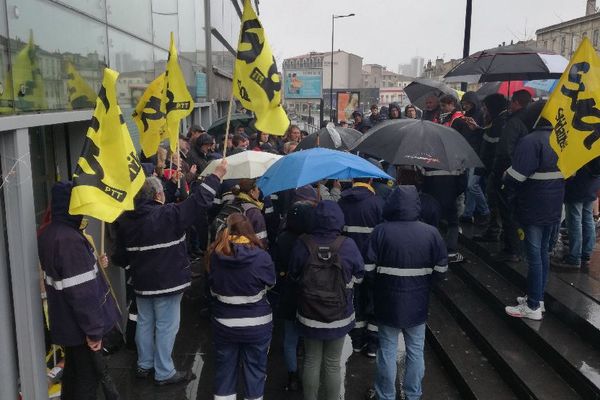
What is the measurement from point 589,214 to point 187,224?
484 cm

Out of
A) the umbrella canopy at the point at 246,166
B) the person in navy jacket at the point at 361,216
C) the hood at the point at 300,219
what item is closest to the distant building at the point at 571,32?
the person in navy jacket at the point at 361,216

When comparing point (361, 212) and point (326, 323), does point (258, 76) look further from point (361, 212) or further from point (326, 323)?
point (326, 323)

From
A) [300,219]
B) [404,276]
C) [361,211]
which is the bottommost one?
[404,276]

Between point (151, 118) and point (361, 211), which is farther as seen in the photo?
point (151, 118)

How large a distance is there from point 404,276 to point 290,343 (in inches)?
51.2

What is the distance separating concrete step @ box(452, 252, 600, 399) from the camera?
4.37 meters

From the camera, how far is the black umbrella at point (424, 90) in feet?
30.6

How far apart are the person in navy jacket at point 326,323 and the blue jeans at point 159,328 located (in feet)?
4.25

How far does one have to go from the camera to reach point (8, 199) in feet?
12.1

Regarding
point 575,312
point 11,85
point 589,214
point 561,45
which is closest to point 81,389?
point 11,85

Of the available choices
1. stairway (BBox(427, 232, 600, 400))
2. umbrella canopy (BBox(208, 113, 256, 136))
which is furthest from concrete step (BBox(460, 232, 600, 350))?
umbrella canopy (BBox(208, 113, 256, 136))

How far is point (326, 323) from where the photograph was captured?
13.5ft

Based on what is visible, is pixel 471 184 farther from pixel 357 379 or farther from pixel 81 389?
pixel 81 389

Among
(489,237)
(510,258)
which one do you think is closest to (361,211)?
(510,258)
